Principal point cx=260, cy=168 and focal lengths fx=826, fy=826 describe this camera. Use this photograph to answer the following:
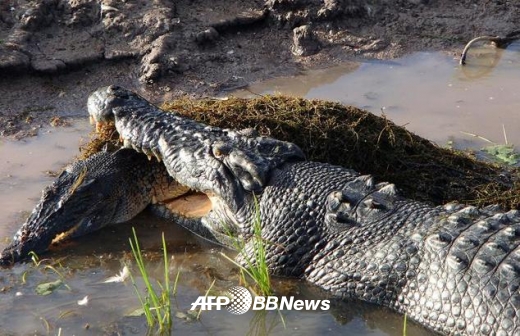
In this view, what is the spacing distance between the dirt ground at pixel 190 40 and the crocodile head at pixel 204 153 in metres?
1.63

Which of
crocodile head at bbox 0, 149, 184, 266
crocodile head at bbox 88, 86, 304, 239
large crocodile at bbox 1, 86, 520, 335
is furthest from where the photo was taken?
crocodile head at bbox 0, 149, 184, 266

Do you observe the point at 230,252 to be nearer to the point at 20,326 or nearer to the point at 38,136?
the point at 20,326

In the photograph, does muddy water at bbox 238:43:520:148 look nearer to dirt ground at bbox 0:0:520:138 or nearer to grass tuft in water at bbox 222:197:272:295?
dirt ground at bbox 0:0:520:138

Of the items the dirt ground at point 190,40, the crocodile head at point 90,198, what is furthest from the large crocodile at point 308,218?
the dirt ground at point 190,40

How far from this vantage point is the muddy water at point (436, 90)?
6750mm

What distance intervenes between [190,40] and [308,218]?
11.9 feet

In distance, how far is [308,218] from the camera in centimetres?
471

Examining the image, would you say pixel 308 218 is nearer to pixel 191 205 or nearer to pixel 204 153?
pixel 204 153

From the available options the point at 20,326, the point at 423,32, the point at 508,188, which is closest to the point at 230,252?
Answer: the point at 20,326

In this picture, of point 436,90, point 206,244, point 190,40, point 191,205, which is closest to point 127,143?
point 191,205

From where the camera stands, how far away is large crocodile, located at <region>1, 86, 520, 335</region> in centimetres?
416

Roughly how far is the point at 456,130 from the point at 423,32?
211 centimetres

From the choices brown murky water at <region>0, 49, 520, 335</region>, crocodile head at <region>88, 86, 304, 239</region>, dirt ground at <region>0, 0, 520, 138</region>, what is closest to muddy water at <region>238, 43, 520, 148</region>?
brown murky water at <region>0, 49, 520, 335</region>

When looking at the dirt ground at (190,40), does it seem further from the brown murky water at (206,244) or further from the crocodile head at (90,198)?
the crocodile head at (90,198)
